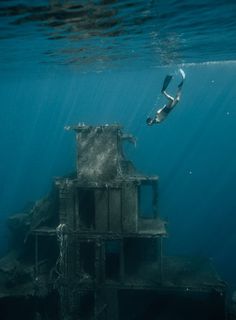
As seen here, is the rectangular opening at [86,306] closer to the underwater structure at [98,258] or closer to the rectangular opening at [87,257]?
the underwater structure at [98,258]

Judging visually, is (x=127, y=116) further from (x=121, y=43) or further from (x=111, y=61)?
(x=121, y=43)

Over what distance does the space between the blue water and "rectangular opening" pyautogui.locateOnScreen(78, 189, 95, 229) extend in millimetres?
7664

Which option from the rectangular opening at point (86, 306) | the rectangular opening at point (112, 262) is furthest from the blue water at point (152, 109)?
the rectangular opening at point (86, 306)

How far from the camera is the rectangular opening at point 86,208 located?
1739 centimetres

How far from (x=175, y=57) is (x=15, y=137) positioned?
8327 centimetres

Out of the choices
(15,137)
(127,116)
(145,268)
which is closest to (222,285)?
(145,268)

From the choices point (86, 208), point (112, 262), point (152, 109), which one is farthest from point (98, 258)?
point (152, 109)

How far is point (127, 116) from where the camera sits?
4980 inches

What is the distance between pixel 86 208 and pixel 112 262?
3802mm

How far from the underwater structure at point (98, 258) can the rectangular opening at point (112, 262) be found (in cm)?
5

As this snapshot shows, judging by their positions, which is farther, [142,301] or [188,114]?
[188,114]

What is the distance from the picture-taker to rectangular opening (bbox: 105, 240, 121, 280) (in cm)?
1802

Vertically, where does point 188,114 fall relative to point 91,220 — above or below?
above

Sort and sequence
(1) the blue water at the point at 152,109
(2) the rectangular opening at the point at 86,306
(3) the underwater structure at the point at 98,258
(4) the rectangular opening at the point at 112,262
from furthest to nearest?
(1) the blue water at the point at 152,109 → (2) the rectangular opening at the point at 86,306 → (4) the rectangular opening at the point at 112,262 → (3) the underwater structure at the point at 98,258
